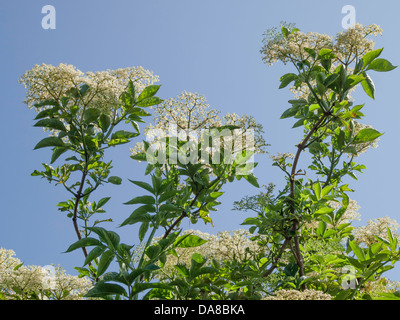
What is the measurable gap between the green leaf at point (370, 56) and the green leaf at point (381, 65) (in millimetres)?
21

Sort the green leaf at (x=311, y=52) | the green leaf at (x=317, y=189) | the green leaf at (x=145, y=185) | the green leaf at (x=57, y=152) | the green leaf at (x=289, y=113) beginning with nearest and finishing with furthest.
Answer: the green leaf at (x=145, y=185) → the green leaf at (x=317, y=189) → the green leaf at (x=311, y=52) → the green leaf at (x=57, y=152) → the green leaf at (x=289, y=113)

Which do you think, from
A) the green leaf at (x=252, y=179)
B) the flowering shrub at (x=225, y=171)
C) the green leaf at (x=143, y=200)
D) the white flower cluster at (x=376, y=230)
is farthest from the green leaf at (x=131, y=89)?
the white flower cluster at (x=376, y=230)

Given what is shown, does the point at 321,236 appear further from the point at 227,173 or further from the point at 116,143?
the point at 116,143

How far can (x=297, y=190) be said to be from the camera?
262 cm

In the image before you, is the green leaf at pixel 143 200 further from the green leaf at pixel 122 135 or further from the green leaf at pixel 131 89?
the green leaf at pixel 131 89

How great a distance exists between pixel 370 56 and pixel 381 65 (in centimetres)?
9

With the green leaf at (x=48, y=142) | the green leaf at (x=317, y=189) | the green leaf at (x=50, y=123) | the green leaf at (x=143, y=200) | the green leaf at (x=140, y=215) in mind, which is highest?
the green leaf at (x=50, y=123)

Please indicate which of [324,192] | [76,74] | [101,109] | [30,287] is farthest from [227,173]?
[30,287]

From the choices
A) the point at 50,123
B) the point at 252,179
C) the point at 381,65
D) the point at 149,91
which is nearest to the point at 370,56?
the point at 381,65

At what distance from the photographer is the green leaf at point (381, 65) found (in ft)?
8.41

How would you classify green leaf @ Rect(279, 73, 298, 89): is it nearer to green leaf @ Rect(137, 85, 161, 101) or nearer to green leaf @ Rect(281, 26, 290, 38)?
green leaf @ Rect(281, 26, 290, 38)

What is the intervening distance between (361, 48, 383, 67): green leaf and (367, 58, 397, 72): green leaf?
0.02 m

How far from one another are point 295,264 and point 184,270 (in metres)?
0.68

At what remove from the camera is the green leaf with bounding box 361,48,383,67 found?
8.34 feet
